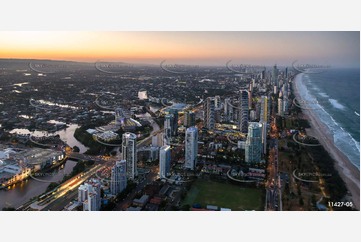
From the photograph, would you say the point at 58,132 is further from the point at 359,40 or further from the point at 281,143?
the point at 359,40

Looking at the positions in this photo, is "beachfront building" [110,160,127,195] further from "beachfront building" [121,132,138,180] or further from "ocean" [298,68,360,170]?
"ocean" [298,68,360,170]

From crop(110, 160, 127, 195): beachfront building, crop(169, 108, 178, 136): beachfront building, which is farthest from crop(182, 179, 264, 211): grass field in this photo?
crop(169, 108, 178, 136): beachfront building

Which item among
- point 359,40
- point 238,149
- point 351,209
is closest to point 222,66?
point 238,149

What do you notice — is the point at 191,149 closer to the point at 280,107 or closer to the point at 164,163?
the point at 164,163

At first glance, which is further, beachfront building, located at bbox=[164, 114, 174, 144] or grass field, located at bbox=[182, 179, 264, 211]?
beachfront building, located at bbox=[164, 114, 174, 144]

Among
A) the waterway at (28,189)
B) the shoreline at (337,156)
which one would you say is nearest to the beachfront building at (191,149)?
the waterway at (28,189)

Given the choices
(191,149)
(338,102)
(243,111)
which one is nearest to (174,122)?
(191,149)
